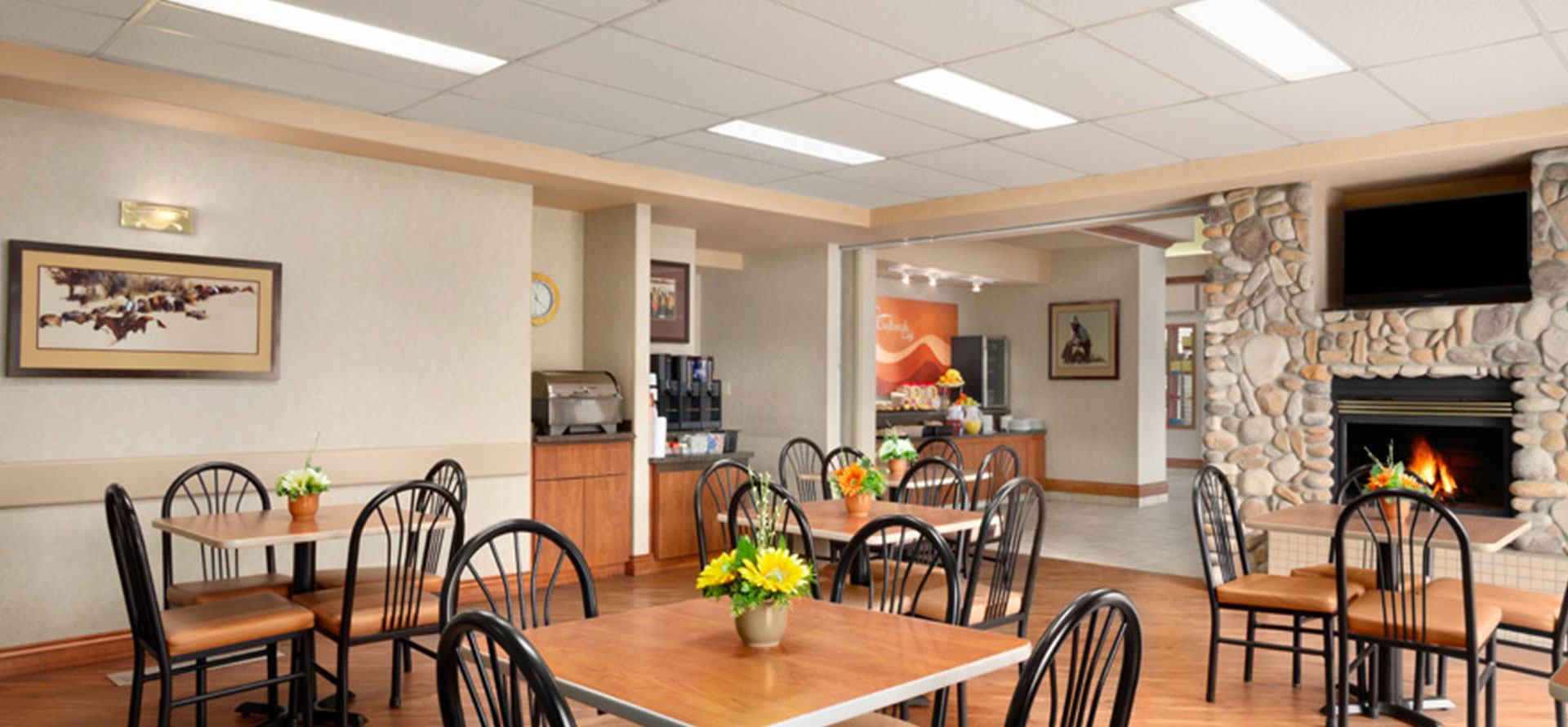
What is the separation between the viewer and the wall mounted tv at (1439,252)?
5.66 meters

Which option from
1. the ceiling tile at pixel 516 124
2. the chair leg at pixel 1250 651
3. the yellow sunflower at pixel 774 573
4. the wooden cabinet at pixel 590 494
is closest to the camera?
the yellow sunflower at pixel 774 573

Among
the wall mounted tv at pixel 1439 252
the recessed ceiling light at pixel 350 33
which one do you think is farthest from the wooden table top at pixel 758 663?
the wall mounted tv at pixel 1439 252

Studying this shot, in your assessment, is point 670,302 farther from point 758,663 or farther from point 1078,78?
point 758,663

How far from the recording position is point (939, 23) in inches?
153

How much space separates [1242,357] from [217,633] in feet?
18.5

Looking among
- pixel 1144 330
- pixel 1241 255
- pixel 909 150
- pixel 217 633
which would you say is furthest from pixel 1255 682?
pixel 1144 330

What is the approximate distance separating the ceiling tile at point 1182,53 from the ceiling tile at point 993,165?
1441 millimetres

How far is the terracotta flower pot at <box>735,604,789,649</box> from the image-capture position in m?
2.22

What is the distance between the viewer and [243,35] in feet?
13.4

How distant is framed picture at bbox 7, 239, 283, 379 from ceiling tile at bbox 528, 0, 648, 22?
8.22ft

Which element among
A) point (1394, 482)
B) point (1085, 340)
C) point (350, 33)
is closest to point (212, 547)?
point (350, 33)

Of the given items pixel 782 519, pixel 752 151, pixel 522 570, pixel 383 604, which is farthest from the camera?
pixel 522 570

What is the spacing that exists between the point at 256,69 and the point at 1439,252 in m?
6.26

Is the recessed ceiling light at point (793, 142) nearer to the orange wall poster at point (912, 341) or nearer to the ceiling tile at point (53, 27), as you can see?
the ceiling tile at point (53, 27)
